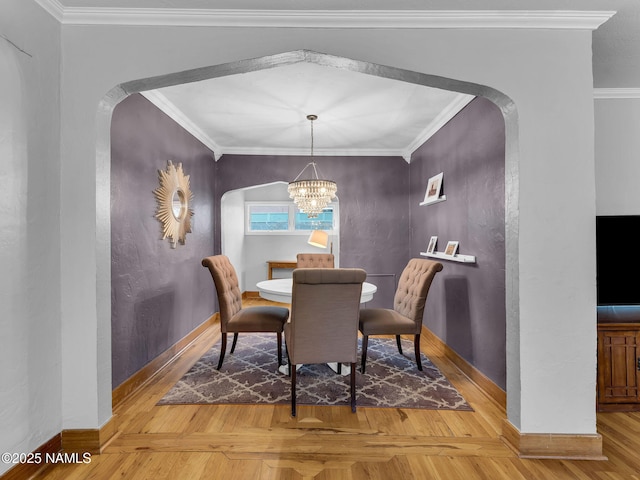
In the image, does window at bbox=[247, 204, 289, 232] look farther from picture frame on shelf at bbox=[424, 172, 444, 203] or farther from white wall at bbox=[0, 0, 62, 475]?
white wall at bbox=[0, 0, 62, 475]

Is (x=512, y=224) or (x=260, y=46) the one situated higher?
(x=260, y=46)

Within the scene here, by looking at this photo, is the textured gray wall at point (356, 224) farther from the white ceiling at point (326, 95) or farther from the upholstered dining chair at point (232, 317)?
the upholstered dining chair at point (232, 317)

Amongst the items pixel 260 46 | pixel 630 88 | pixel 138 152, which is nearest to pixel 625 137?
pixel 630 88

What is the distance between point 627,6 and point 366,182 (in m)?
3.16

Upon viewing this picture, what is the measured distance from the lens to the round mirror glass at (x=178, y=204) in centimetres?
333

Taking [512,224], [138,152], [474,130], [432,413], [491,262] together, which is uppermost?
[474,130]

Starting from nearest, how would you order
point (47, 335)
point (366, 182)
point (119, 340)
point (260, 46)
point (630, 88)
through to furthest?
point (47, 335), point (260, 46), point (119, 340), point (630, 88), point (366, 182)

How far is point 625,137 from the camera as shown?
273 centimetres

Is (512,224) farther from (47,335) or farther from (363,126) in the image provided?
(47,335)

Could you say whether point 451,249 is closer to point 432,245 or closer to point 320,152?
point 432,245

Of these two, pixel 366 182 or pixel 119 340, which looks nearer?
pixel 119 340

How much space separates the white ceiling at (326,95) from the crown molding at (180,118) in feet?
0.04

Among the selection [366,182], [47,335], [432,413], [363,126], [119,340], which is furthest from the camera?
[366,182]

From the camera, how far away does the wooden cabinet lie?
2316 millimetres
